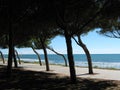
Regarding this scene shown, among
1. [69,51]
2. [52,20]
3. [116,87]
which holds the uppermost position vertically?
[52,20]

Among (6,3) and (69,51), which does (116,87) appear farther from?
(6,3)

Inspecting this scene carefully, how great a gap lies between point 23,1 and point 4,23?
3397mm

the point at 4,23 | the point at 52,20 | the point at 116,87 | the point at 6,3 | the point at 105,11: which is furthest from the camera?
the point at 4,23

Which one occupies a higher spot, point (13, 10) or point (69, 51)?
point (13, 10)

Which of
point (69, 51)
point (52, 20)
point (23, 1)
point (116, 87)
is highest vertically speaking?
point (23, 1)

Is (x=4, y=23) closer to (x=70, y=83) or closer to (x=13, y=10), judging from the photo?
(x=13, y=10)

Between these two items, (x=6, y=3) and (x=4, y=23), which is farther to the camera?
(x=4, y=23)

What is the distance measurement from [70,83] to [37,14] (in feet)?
12.7

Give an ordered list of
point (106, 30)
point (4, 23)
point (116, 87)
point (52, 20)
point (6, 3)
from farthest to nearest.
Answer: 1. point (106, 30)
2. point (4, 23)
3. point (6, 3)
4. point (52, 20)
5. point (116, 87)

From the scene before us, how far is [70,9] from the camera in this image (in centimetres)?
1602

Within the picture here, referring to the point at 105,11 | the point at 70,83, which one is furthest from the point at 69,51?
the point at 105,11

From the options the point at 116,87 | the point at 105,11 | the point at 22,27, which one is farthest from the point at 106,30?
the point at 116,87

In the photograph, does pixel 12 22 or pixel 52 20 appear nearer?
pixel 52 20

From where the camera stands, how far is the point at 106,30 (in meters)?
23.8
